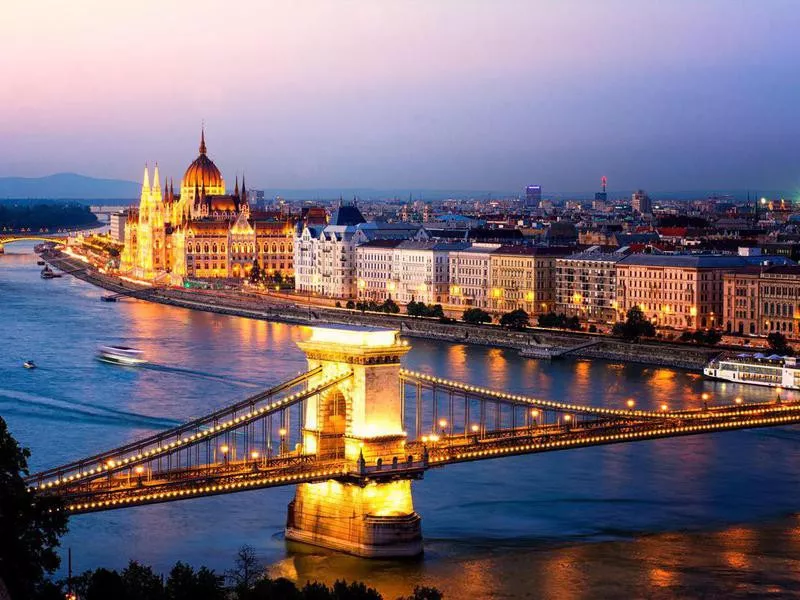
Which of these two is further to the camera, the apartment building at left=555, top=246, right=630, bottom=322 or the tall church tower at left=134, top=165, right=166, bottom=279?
the tall church tower at left=134, top=165, right=166, bottom=279

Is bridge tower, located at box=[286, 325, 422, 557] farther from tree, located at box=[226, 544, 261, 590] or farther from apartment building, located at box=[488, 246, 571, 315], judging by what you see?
apartment building, located at box=[488, 246, 571, 315]

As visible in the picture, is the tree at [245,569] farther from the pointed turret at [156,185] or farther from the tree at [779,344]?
the pointed turret at [156,185]

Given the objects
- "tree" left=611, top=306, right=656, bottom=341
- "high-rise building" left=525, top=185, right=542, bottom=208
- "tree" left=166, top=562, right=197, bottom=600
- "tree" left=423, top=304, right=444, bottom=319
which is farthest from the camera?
"high-rise building" left=525, top=185, right=542, bottom=208

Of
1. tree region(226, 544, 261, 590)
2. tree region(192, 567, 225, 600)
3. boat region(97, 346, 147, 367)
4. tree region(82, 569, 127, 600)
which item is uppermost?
tree region(82, 569, 127, 600)

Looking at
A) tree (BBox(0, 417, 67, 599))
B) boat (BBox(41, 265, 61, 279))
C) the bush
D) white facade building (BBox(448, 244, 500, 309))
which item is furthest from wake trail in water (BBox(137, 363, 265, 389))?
boat (BBox(41, 265, 61, 279))

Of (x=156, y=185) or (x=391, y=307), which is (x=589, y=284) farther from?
(x=156, y=185)

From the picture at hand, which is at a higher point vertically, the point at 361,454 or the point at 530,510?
the point at 361,454

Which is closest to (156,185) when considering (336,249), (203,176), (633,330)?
(203,176)
